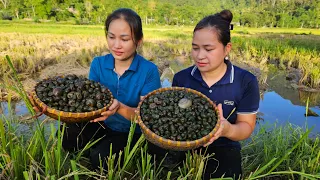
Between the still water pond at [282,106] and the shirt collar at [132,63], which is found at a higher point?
the shirt collar at [132,63]

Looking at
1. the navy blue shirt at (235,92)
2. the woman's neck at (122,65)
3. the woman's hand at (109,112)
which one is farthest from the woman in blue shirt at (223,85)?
the woman's hand at (109,112)

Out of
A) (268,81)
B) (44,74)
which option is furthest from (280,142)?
(44,74)

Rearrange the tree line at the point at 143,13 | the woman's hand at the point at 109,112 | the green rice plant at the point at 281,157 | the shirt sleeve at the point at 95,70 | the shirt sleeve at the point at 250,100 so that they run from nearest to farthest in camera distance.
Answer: the woman's hand at the point at 109,112
the shirt sleeve at the point at 250,100
the green rice plant at the point at 281,157
the shirt sleeve at the point at 95,70
the tree line at the point at 143,13

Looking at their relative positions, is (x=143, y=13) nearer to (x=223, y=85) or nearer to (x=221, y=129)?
(x=223, y=85)

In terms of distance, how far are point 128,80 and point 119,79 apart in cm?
9

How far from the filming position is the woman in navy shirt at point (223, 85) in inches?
83.0

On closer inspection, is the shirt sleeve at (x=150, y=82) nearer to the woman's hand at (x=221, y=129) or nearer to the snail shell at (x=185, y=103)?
the snail shell at (x=185, y=103)

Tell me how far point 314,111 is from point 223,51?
173 inches

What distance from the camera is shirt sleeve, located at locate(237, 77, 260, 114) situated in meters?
2.22

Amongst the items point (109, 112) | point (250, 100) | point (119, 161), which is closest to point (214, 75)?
point (250, 100)

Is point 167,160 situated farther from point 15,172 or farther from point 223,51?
point 15,172

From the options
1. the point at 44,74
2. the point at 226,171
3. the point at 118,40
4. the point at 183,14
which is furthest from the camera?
the point at 183,14

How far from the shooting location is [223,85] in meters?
2.28

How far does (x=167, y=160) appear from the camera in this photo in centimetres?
263
